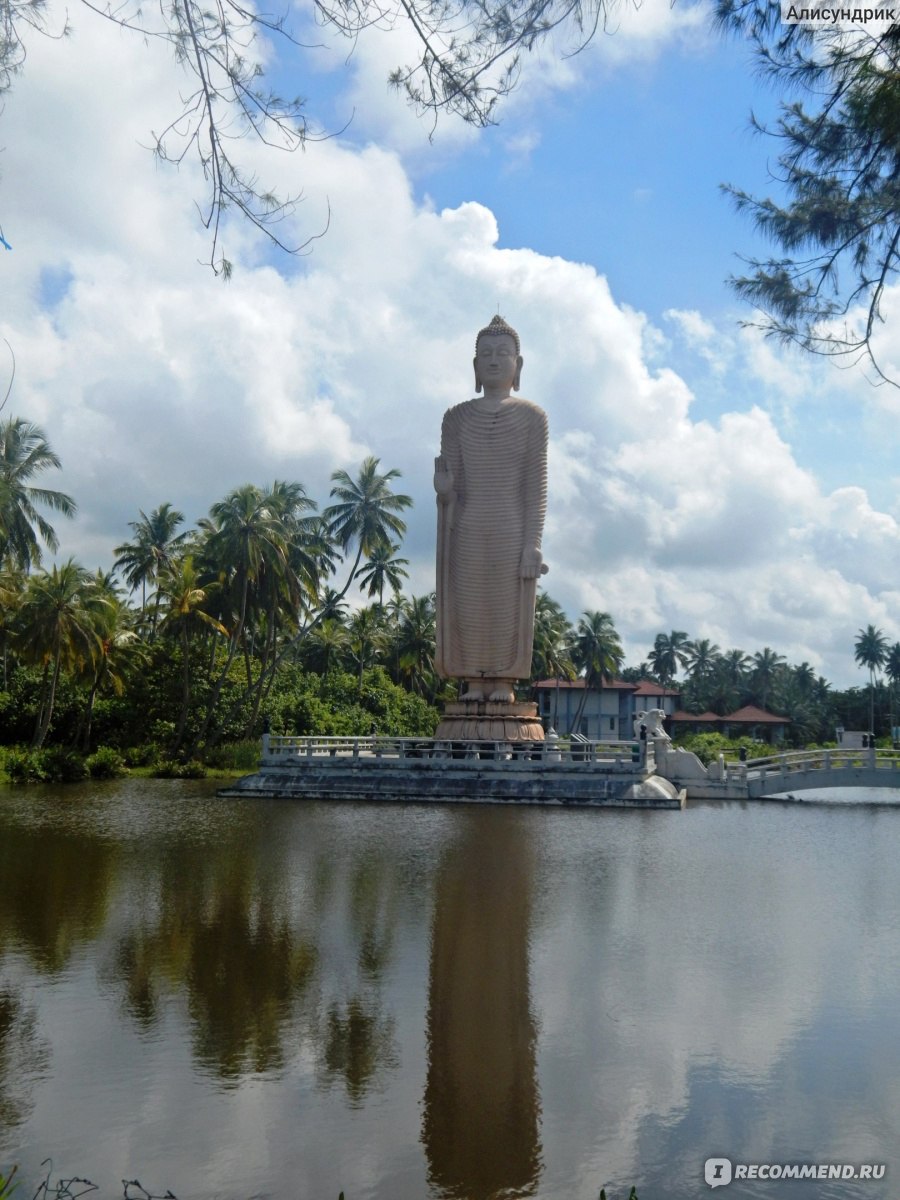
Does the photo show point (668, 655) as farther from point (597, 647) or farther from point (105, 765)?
point (105, 765)

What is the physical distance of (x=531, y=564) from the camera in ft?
98.0

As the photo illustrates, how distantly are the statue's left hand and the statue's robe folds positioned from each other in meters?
0.14

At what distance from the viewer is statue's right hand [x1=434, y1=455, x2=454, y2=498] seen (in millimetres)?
30656

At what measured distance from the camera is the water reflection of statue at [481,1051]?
17.4 feet

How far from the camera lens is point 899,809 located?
26969 mm

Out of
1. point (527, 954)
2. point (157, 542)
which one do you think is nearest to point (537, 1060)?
point (527, 954)

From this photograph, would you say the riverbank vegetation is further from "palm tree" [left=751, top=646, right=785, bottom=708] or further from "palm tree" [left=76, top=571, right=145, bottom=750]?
"palm tree" [left=751, top=646, right=785, bottom=708]

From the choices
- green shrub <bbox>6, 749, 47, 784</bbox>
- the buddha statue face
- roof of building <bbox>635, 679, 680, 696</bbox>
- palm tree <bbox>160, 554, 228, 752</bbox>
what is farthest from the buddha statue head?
roof of building <bbox>635, 679, 680, 696</bbox>

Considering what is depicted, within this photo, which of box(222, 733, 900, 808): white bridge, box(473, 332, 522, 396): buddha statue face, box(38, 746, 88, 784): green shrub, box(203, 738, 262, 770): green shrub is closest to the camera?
box(222, 733, 900, 808): white bridge

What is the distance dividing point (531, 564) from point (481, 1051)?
2335cm

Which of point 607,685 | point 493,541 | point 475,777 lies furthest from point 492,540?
point 607,685

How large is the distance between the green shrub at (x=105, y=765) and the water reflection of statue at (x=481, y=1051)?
74.9ft

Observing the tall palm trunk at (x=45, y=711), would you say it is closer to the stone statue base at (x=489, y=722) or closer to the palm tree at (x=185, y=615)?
the palm tree at (x=185, y=615)

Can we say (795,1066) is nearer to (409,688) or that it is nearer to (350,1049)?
(350,1049)
